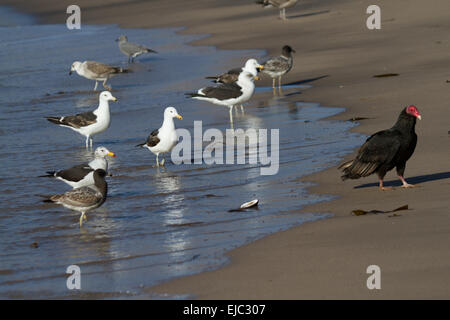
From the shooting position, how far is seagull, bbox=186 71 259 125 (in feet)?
56.8

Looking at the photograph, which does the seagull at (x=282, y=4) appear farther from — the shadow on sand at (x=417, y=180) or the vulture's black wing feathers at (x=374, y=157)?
the vulture's black wing feathers at (x=374, y=157)

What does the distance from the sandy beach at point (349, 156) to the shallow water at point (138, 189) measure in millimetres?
441

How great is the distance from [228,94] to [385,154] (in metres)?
6.91

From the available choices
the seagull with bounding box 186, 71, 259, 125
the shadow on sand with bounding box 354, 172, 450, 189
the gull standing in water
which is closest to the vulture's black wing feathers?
the shadow on sand with bounding box 354, 172, 450, 189

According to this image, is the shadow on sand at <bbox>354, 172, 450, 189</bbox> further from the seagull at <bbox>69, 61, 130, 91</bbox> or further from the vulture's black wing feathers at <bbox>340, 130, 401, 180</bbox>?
the seagull at <bbox>69, 61, 130, 91</bbox>

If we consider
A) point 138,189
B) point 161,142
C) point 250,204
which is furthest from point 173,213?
point 161,142

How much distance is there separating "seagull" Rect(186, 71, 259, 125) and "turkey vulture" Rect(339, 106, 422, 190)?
20.7 feet

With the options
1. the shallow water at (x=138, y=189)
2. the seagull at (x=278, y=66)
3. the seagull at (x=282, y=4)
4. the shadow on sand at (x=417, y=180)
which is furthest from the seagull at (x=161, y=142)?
the seagull at (x=282, y=4)

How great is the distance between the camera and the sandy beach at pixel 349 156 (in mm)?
7598

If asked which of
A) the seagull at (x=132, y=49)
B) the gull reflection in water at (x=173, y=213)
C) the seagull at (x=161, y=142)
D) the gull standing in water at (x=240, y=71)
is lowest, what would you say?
the gull reflection in water at (x=173, y=213)

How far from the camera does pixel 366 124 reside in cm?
1484

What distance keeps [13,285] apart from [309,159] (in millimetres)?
5643

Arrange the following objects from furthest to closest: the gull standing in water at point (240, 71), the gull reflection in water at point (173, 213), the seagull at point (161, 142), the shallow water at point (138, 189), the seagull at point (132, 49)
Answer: the seagull at point (132, 49) < the gull standing in water at point (240, 71) < the seagull at point (161, 142) < the gull reflection in water at point (173, 213) < the shallow water at point (138, 189)
